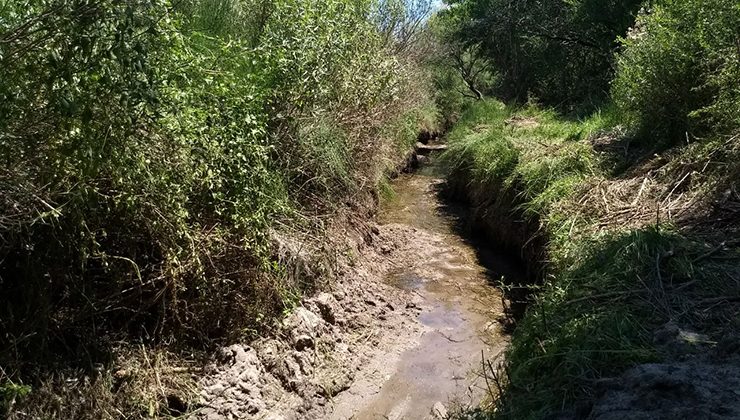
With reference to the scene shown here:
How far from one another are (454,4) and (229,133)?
2487 centimetres

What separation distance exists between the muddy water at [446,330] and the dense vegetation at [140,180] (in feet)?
4.14

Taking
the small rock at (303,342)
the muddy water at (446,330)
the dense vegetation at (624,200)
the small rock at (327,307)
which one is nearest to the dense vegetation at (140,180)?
the small rock at (327,307)

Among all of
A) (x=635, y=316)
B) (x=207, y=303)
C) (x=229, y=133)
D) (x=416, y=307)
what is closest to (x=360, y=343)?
(x=416, y=307)

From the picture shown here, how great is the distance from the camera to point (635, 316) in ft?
12.6

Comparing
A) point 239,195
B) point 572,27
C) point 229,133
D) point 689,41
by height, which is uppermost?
point 572,27

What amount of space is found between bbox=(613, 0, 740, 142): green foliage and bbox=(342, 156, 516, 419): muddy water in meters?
2.74

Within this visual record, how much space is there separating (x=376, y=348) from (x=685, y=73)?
4786 mm

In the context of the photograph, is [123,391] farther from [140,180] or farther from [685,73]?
[685,73]

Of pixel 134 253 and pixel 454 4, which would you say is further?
pixel 454 4

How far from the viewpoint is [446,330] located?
636 centimetres

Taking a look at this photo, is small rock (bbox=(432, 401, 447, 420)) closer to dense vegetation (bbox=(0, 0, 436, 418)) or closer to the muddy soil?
the muddy soil

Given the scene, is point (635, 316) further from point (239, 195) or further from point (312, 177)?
point (312, 177)

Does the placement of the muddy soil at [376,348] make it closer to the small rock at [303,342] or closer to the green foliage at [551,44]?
the small rock at [303,342]

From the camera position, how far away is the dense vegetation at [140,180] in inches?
121
